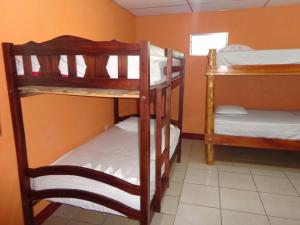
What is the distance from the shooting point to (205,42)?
376 centimetres

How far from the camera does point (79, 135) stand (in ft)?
8.28

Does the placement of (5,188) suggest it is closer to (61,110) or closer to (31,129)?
(31,129)

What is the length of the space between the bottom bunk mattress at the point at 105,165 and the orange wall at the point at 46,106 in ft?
0.55

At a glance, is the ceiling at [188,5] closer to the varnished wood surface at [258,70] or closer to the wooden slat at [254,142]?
the varnished wood surface at [258,70]

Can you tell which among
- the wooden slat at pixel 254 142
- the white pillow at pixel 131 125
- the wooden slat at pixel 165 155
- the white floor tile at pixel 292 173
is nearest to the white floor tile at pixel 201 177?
the wooden slat at pixel 254 142

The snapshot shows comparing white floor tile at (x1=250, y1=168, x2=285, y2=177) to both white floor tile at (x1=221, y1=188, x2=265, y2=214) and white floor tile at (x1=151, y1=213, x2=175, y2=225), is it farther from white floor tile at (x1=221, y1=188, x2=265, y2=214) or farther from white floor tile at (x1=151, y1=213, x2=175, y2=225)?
white floor tile at (x1=151, y1=213, x2=175, y2=225)

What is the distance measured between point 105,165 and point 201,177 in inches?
51.0

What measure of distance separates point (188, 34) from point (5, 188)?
10.6ft

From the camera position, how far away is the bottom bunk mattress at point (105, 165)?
159cm

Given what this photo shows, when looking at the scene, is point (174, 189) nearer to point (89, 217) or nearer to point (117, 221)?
point (117, 221)

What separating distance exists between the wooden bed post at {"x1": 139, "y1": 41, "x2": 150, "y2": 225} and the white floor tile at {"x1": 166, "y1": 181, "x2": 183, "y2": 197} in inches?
33.2

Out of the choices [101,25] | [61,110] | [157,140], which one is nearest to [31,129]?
[61,110]

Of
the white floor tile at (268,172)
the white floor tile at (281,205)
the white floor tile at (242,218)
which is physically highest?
the white floor tile at (268,172)

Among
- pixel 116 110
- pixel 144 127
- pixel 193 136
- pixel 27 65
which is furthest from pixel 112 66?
pixel 193 136
